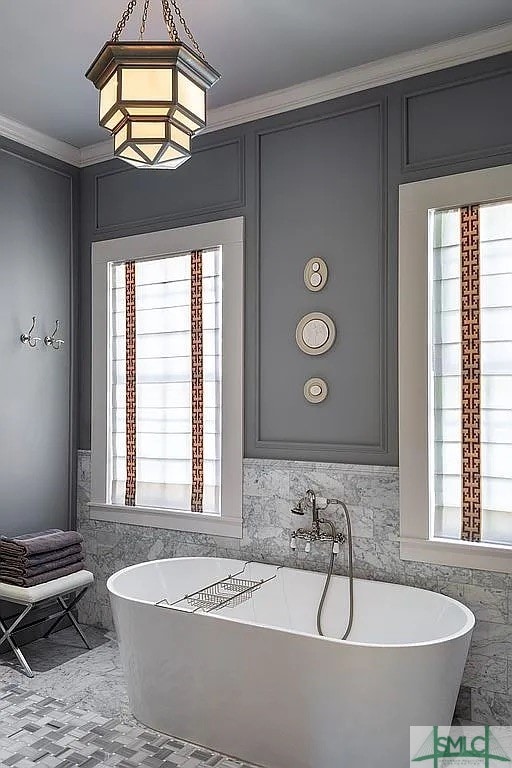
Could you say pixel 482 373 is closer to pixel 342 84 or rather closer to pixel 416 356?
pixel 416 356

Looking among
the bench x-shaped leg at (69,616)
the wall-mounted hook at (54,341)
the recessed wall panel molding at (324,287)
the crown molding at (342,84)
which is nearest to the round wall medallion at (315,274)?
the recessed wall panel molding at (324,287)

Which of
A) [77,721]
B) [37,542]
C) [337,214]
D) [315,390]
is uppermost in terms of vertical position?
[337,214]

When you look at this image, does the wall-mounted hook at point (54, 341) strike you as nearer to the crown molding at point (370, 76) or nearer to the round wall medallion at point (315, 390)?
the crown molding at point (370, 76)

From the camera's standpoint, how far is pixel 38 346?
3.94 meters

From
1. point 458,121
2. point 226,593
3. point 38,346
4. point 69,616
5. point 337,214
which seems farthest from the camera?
point 38,346

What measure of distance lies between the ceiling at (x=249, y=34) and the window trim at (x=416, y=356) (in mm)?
645

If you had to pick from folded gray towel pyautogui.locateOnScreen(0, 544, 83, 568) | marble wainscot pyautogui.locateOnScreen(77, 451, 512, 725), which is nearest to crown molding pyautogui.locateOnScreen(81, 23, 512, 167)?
marble wainscot pyautogui.locateOnScreen(77, 451, 512, 725)

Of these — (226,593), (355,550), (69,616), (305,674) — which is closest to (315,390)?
(355,550)

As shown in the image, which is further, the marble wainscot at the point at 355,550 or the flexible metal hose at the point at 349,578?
the flexible metal hose at the point at 349,578

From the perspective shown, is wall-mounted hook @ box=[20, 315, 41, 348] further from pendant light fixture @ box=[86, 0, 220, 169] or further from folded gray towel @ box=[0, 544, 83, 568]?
pendant light fixture @ box=[86, 0, 220, 169]

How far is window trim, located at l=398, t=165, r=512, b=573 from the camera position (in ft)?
9.77

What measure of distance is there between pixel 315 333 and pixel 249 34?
1.39m

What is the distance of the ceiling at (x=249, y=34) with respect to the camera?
268cm

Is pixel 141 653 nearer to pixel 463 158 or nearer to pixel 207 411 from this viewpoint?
Result: pixel 207 411
